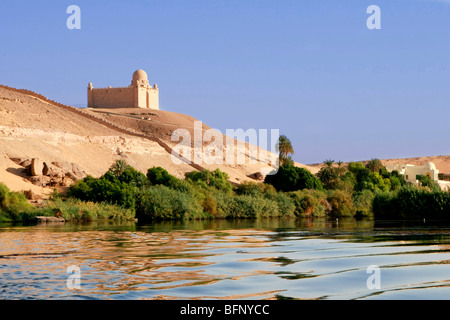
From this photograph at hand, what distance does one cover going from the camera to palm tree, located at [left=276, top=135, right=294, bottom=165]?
86.2m

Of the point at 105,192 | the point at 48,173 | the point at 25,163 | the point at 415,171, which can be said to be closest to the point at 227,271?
the point at 105,192

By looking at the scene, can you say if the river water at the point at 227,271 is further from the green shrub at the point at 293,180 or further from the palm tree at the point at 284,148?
the palm tree at the point at 284,148

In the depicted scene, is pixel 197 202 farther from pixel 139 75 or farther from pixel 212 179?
pixel 139 75

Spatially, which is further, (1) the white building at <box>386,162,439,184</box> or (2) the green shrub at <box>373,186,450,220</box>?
(1) the white building at <box>386,162,439,184</box>

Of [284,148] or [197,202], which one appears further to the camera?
[284,148]

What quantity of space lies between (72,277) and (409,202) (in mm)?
34249

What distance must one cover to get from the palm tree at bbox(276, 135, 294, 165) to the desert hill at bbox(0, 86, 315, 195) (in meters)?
5.69

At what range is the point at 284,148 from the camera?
86625 mm

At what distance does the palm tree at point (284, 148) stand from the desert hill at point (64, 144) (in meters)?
5.69

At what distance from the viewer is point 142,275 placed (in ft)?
37.5

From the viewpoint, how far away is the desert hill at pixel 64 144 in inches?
2362

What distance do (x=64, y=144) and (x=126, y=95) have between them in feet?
166

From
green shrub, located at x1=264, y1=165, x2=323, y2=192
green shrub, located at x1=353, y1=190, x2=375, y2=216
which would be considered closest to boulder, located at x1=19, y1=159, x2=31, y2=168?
green shrub, located at x1=264, y1=165, x2=323, y2=192

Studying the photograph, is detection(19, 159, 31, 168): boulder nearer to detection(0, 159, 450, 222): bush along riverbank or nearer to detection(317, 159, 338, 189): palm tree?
detection(0, 159, 450, 222): bush along riverbank
